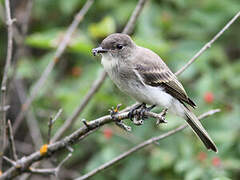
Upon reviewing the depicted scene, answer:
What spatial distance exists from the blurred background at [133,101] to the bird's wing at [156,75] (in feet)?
0.65

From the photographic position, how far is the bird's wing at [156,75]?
357cm

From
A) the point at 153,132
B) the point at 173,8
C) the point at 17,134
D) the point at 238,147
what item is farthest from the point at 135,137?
the point at 17,134

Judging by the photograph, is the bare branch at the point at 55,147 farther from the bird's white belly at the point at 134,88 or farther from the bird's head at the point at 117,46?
the bird's head at the point at 117,46

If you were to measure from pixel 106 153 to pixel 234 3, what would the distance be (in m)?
1.99

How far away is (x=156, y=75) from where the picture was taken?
363cm

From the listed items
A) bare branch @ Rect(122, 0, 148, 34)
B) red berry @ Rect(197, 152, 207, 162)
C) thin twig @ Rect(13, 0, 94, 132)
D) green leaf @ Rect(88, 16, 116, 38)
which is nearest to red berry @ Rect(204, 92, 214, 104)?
red berry @ Rect(197, 152, 207, 162)

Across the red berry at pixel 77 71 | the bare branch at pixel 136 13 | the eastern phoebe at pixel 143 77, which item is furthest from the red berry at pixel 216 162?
the red berry at pixel 77 71

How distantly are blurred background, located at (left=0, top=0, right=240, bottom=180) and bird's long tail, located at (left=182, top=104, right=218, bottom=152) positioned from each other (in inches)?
3.9

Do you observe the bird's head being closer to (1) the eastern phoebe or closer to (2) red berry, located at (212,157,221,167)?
(1) the eastern phoebe

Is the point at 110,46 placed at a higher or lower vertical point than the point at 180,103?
higher

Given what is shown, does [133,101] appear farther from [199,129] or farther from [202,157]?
[202,157]

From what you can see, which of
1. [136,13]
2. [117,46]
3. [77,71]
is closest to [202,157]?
[117,46]

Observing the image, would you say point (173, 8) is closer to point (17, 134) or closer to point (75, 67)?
point (75, 67)

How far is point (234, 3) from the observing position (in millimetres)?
4496
